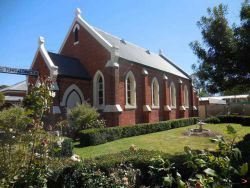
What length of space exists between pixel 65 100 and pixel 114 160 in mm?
15972

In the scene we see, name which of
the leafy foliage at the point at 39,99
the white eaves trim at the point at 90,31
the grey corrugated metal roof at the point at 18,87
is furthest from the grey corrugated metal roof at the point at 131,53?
the leafy foliage at the point at 39,99

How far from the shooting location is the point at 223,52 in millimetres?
12734

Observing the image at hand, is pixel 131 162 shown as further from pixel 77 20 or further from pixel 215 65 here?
pixel 77 20

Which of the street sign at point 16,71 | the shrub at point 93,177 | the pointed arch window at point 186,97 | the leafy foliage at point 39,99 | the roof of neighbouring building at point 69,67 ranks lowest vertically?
the shrub at point 93,177

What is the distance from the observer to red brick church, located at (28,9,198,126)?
21.7 m

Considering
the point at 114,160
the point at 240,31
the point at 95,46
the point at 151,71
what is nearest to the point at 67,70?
the point at 95,46

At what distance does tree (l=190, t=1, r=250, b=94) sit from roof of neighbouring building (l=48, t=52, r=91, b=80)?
11609mm

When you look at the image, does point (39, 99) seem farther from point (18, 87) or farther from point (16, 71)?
point (18, 87)

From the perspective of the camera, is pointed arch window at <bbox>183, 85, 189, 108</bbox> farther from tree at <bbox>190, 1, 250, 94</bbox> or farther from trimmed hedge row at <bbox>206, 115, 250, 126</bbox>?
tree at <bbox>190, 1, 250, 94</bbox>

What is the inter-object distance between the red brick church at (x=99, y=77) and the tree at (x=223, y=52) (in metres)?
9.33

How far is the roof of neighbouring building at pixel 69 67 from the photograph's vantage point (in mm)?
22250

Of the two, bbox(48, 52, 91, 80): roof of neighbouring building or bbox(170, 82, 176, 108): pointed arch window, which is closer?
bbox(48, 52, 91, 80): roof of neighbouring building

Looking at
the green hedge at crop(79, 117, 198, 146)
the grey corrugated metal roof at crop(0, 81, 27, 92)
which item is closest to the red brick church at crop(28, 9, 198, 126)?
the green hedge at crop(79, 117, 198, 146)

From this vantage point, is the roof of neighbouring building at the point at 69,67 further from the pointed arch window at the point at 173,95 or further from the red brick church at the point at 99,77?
the pointed arch window at the point at 173,95
